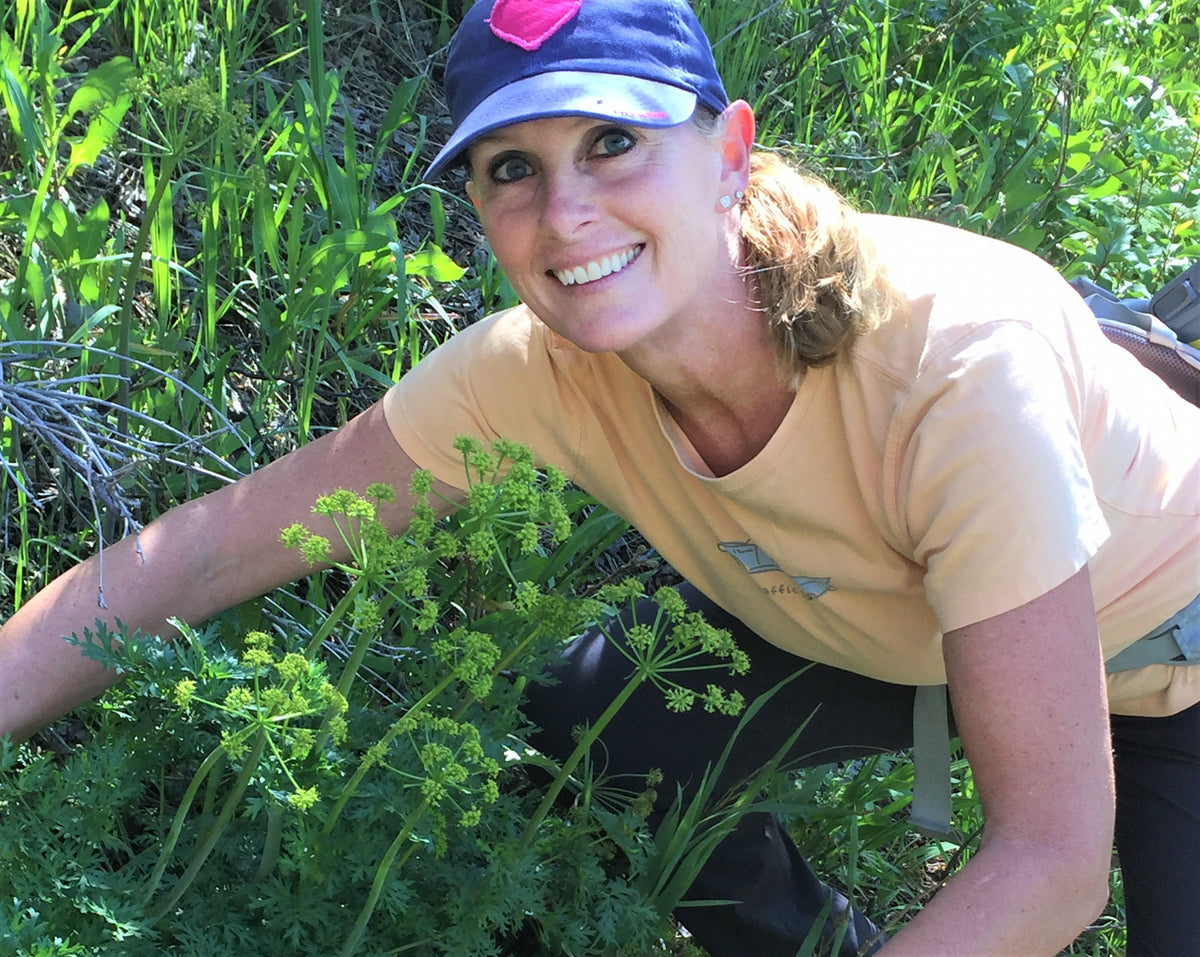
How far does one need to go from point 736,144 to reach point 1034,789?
91 cm

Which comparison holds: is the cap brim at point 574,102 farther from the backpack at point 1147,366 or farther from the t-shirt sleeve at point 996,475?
the backpack at point 1147,366

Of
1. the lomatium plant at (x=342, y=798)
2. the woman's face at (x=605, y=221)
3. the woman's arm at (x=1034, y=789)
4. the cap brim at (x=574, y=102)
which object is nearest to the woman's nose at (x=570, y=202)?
the woman's face at (x=605, y=221)

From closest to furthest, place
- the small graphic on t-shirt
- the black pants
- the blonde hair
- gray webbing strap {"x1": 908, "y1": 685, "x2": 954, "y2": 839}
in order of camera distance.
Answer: the blonde hair < the small graphic on t-shirt < gray webbing strap {"x1": 908, "y1": 685, "x2": 954, "y2": 839} < the black pants

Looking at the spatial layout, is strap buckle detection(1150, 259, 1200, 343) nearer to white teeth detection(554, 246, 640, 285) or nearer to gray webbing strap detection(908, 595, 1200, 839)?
gray webbing strap detection(908, 595, 1200, 839)

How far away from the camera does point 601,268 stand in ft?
5.66

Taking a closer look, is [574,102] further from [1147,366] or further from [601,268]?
[1147,366]

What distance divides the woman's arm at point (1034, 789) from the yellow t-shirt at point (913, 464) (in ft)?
0.17

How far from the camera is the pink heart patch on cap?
1654 millimetres

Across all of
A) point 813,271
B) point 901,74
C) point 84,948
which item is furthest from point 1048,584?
point 901,74

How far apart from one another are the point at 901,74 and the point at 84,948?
3538 millimetres

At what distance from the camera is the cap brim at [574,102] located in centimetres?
161

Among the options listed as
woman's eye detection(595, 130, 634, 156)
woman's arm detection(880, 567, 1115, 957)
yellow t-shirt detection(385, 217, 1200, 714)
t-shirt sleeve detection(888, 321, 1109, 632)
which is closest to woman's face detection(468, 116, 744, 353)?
woman's eye detection(595, 130, 634, 156)

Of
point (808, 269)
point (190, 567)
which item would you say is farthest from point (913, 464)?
point (190, 567)

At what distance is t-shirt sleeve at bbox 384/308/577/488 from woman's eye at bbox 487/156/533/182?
13.3 inches
